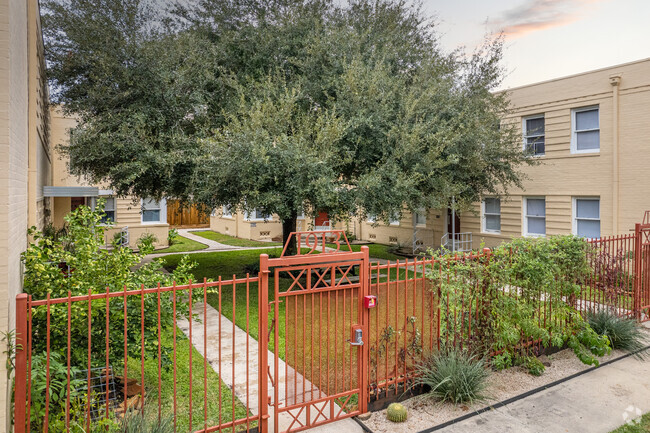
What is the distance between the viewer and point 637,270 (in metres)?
8.02

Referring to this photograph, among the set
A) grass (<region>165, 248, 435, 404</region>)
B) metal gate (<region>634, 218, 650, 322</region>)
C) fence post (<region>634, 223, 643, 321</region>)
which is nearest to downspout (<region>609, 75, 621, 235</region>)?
metal gate (<region>634, 218, 650, 322</region>)

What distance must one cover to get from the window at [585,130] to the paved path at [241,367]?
12330mm

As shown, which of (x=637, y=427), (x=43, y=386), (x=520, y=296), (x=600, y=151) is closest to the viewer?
(x=43, y=386)

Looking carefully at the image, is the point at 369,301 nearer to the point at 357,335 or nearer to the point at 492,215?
the point at 357,335

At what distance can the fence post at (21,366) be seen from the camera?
3.16 m

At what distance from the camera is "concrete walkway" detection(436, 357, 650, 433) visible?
455cm

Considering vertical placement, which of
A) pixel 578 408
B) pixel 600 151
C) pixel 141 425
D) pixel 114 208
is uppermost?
pixel 600 151

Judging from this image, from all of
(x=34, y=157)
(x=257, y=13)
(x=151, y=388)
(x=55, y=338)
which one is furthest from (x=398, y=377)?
(x=257, y=13)

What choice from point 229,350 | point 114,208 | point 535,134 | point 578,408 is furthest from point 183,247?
point 578,408

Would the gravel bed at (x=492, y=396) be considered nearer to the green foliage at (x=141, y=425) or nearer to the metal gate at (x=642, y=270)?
the metal gate at (x=642, y=270)

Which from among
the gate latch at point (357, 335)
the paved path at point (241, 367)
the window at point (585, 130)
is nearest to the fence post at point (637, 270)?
the window at point (585, 130)

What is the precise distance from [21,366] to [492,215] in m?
16.2

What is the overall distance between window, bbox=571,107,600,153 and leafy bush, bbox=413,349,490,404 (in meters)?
11.1

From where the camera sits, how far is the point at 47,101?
11852mm
